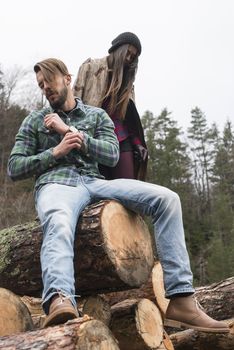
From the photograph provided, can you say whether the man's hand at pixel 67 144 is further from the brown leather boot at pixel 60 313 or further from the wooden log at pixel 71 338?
the wooden log at pixel 71 338

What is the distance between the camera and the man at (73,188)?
2958 millimetres

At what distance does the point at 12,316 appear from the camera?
3166mm

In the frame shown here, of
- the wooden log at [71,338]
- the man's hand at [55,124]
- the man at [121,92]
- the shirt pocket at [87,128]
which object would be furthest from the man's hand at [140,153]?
the wooden log at [71,338]

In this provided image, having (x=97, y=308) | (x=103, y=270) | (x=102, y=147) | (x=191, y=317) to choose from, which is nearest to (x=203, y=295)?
(x=97, y=308)

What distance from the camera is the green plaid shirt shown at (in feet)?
11.3

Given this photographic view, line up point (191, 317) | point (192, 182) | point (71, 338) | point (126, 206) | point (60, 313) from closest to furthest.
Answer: point (71, 338)
point (60, 313)
point (191, 317)
point (126, 206)
point (192, 182)

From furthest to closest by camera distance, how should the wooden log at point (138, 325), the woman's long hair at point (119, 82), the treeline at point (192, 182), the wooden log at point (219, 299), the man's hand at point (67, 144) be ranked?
1. the treeline at point (192, 182)
2. the wooden log at point (219, 299)
3. the woman's long hair at point (119, 82)
4. the wooden log at point (138, 325)
5. the man's hand at point (67, 144)

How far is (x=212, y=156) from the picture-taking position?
5347 centimetres

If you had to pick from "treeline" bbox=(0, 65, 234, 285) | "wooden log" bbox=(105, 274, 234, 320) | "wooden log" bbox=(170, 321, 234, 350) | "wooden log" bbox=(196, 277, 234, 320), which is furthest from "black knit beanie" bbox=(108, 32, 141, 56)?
"treeline" bbox=(0, 65, 234, 285)

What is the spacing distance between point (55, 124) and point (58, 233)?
844 mm

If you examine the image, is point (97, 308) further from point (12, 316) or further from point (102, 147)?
point (102, 147)

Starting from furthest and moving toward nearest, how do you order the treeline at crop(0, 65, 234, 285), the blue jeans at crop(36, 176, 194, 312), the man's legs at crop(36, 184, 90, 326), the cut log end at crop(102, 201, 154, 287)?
1. the treeline at crop(0, 65, 234, 285)
2. the cut log end at crop(102, 201, 154, 287)
3. the blue jeans at crop(36, 176, 194, 312)
4. the man's legs at crop(36, 184, 90, 326)

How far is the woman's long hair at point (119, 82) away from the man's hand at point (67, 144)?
94 cm

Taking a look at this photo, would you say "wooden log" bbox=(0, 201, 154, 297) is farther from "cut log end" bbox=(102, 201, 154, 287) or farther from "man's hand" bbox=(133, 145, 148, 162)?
"man's hand" bbox=(133, 145, 148, 162)
